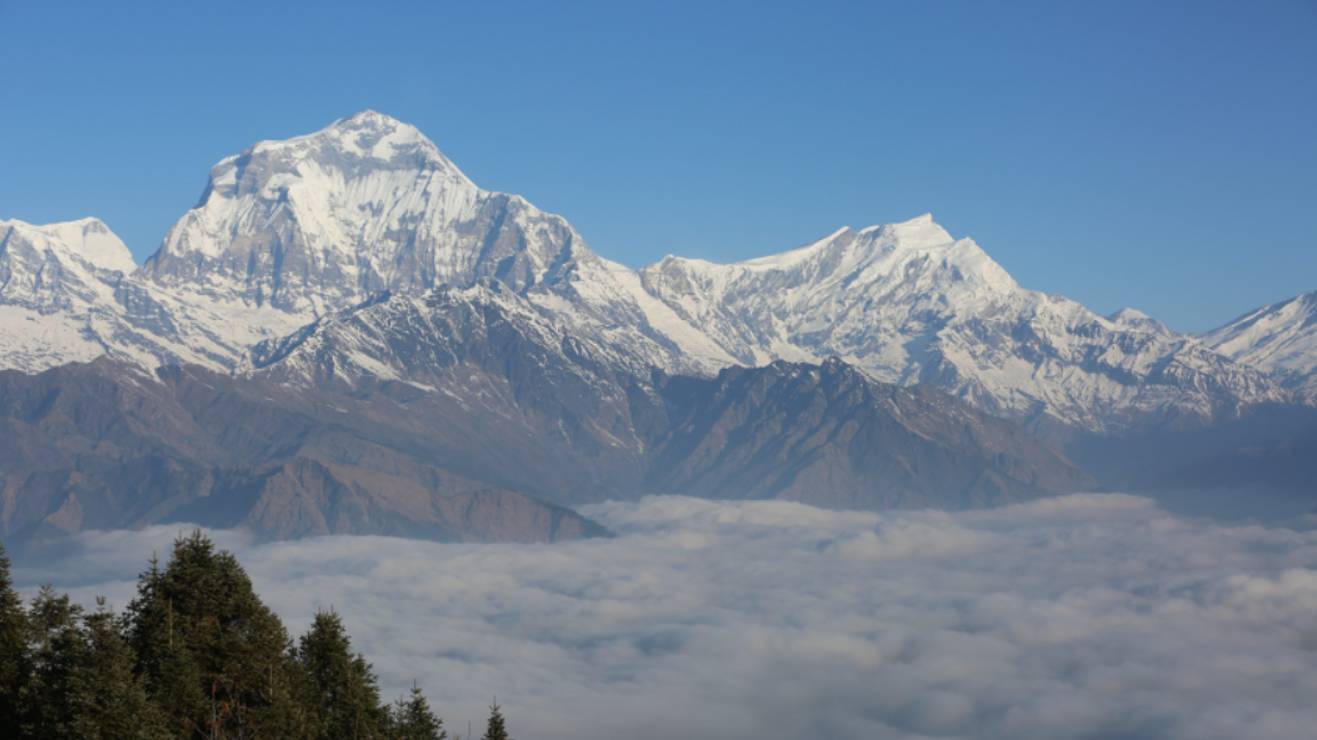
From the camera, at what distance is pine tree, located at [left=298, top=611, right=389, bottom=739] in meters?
101

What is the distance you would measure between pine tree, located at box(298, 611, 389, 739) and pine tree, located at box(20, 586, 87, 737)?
717 inches

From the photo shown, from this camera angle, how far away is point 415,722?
11525 cm

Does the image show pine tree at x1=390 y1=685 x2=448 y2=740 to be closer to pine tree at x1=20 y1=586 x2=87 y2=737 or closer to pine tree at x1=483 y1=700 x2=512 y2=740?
pine tree at x1=483 y1=700 x2=512 y2=740

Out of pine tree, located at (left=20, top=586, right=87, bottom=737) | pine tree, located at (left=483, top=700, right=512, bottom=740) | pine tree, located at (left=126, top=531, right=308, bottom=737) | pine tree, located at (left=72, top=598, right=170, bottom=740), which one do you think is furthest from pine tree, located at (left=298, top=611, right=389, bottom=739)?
pine tree, located at (left=72, top=598, right=170, bottom=740)

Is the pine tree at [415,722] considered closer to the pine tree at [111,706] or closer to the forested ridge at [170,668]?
→ the forested ridge at [170,668]

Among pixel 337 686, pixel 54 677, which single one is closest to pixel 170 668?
pixel 54 677

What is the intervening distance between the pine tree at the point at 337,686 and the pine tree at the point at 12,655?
1894cm

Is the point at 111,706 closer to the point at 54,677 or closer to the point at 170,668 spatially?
the point at 54,677

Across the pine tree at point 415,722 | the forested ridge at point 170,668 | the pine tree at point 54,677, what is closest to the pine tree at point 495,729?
the pine tree at point 415,722

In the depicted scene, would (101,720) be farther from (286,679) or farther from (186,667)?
(286,679)

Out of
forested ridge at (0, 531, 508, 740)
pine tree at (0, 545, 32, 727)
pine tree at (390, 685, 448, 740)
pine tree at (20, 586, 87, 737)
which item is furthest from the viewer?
pine tree at (390, 685, 448, 740)

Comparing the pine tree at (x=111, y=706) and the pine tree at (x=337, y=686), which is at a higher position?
the pine tree at (x=337, y=686)

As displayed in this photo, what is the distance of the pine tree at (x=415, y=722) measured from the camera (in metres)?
111

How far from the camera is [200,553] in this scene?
93938 mm
